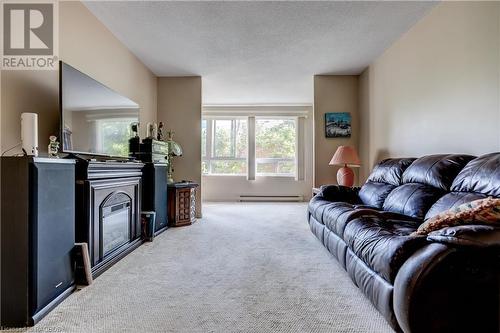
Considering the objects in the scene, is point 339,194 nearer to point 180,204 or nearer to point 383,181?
point 383,181

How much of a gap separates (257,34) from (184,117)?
6.70 ft

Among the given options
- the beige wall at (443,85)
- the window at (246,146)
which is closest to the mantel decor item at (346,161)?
the beige wall at (443,85)

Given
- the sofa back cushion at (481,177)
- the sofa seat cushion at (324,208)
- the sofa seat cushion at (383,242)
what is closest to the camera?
the sofa seat cushion at (383,242)

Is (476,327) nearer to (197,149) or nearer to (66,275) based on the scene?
(66,275)

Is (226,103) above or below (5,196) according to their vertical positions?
above

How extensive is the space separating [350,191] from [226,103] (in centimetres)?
416

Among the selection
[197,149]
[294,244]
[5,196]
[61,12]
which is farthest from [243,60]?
[5,196]

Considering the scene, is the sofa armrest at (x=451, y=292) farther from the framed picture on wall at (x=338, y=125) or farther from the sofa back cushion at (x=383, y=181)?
the framed picture on wall at (x=338, y=125)

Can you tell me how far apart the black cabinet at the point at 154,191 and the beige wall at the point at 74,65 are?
3.37 ft

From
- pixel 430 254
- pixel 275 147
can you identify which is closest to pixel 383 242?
pixel 430 254

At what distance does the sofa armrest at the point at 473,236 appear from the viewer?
1.14 metres

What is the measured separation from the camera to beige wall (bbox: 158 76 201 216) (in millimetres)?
4660

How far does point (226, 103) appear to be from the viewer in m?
6.73

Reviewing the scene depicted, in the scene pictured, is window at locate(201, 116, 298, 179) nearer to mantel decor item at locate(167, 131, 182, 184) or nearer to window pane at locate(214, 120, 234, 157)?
window pane at locate(214, 120, 234, 157)
